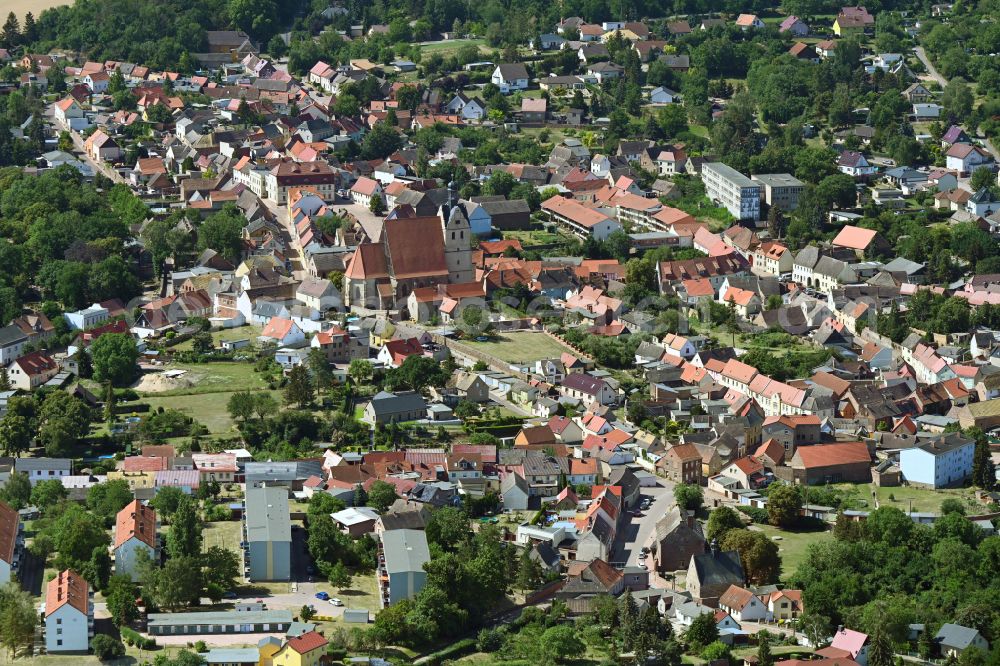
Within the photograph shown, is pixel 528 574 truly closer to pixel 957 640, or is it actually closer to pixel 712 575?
pixel 712 575

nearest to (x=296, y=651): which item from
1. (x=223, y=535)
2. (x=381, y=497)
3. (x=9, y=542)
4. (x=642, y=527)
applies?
(x=223, y=535)

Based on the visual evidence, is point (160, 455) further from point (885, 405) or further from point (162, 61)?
point (162, 61)

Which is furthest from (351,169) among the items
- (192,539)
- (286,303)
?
(192,539)

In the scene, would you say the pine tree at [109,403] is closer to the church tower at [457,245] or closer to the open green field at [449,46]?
the church tower at [457,245]

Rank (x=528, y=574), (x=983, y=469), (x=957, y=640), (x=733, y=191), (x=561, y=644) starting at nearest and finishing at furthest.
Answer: (x=561, y=644)
(x=957, y=640)
(x=528, y=574)
(x=983, y=469)
(x=733, y=191)

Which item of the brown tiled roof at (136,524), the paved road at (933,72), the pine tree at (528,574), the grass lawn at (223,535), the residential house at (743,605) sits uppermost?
the paved road at (933,72)

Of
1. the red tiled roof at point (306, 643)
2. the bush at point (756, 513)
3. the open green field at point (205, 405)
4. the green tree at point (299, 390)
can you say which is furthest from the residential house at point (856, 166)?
the red tiled roof at point (306, 643)
